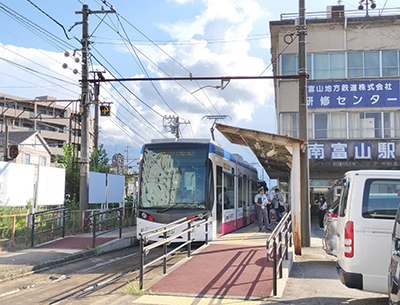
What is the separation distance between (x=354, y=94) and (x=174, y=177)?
16558 millimetres

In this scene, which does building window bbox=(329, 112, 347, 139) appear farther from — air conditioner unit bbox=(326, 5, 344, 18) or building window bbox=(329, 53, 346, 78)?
air conditioner unit bbox=(326, 5, 344, 18)

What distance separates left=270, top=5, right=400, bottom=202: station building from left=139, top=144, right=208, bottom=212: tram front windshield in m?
14.1

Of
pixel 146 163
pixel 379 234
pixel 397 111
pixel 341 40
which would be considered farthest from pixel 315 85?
pixel 379 234

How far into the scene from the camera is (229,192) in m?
16.5

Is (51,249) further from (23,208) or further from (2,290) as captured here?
(2,290)

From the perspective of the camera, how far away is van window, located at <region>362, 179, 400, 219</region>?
6.77 metres

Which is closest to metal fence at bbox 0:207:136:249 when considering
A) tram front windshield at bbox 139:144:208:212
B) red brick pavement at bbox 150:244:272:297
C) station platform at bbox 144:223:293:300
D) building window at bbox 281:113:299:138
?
tram front windshield at bbox 139:144:208:212

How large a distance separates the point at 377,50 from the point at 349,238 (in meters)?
22.6

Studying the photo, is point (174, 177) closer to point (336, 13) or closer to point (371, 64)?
point (371, 64)

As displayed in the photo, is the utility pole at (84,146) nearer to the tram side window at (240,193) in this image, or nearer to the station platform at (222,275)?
the tram side window at (240,193)

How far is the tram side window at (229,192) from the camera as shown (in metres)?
15.9

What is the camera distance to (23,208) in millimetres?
16547

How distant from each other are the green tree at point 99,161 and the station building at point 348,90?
38.3ft

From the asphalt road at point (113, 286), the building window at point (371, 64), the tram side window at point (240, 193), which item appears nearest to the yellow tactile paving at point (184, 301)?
the asphalt road at point (113, 286)
